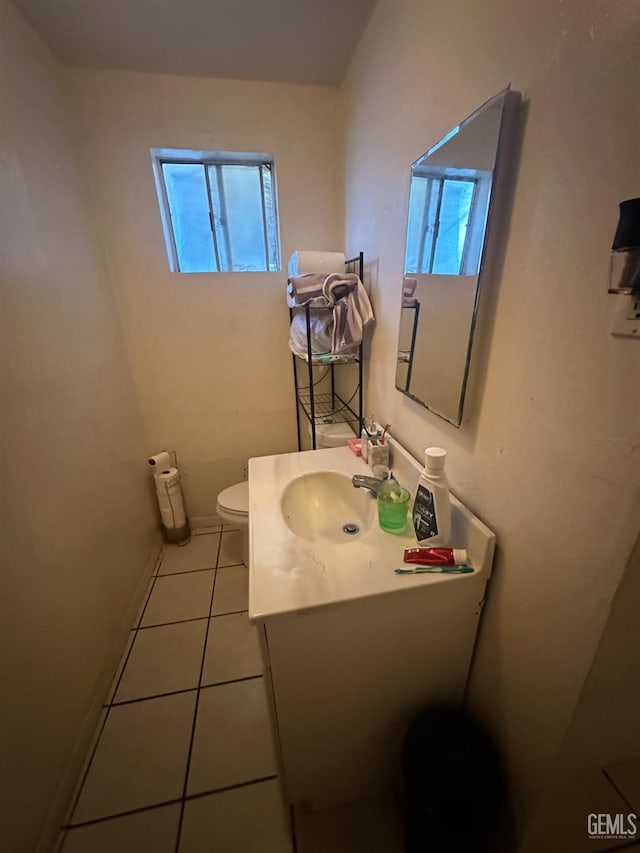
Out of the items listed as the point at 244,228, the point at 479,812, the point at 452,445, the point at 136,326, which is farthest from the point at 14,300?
the point at 479,812

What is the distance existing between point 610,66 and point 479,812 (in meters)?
1.26

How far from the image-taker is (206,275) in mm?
1623

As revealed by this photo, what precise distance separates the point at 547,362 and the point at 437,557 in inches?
17.7

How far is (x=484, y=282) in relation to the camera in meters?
0.66

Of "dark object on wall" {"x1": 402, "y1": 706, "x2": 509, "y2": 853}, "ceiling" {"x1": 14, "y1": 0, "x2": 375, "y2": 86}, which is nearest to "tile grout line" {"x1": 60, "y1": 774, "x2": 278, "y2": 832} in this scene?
"dark object on wall" {"x1": 402, "y1": 706, "x2": 509, "y2": 853}

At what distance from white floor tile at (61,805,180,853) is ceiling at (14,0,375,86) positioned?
7.80 ft

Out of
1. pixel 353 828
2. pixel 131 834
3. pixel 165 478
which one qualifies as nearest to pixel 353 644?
pixel 353 828

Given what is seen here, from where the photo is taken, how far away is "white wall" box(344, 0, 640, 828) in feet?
1.44

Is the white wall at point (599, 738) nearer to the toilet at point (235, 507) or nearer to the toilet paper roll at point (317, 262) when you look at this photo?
the toilet at point (235, 507)

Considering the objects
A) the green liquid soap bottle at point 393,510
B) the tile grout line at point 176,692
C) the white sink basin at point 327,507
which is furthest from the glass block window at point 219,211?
the tile grout line at point 176,692

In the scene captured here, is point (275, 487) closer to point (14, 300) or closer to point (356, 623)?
point (356, 623)

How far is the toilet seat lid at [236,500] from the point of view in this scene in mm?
1594

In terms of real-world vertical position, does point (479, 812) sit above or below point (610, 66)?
below

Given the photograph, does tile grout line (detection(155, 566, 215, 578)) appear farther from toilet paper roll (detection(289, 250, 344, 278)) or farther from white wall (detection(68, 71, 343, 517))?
toilet paper roll (detection(289, 250, 344, 278))
